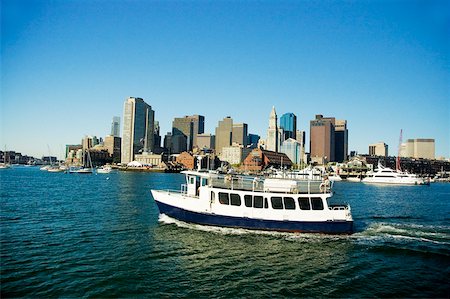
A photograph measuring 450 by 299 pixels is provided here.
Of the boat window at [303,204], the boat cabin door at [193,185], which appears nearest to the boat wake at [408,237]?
the boat window at [303,204]

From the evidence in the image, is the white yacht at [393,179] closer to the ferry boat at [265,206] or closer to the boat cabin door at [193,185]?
the ferry boat at [265,206]

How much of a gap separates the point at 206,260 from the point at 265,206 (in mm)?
9993

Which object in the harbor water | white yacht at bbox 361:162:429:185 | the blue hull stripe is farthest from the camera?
white yacht at bbox 361:162:429:185

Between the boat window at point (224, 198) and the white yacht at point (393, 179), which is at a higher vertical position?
the boat window at point (224, 198)

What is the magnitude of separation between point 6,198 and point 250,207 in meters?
40.3

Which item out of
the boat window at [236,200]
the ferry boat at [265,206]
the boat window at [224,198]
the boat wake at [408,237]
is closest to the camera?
the boat wake at [408,237]

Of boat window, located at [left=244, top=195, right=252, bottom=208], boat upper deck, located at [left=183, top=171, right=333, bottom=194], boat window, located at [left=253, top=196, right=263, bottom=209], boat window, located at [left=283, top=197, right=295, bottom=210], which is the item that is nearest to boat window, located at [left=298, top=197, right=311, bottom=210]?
boat window, located at [left=283, top=197, right=295, bottom=210]

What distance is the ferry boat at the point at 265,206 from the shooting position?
3095 centimetres

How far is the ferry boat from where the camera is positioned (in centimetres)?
3095

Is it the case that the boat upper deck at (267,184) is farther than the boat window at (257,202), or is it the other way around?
the boat upper deck at (267,184)

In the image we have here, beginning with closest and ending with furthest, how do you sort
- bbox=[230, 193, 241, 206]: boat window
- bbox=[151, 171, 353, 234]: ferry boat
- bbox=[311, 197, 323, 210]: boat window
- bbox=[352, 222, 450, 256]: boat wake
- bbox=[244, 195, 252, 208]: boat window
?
bbox=[352, 222, 450, 256]: boat wake
bbox=[151, 171, 353, 234]: ferry boat
bbox=[311, 197, 323, 210]: boat window
bbox=[244, 195, 252, 208]: boat window
bbox=[230, 193, 241, 206]: boat window

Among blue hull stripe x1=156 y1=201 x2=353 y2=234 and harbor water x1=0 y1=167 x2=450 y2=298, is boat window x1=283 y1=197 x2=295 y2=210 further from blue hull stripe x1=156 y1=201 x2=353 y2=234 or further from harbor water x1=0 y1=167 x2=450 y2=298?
harbor water x1=0 y1=167 x2=450 y2=298

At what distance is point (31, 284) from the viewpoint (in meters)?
18.4

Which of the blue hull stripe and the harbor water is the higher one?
the blue hull stripe
